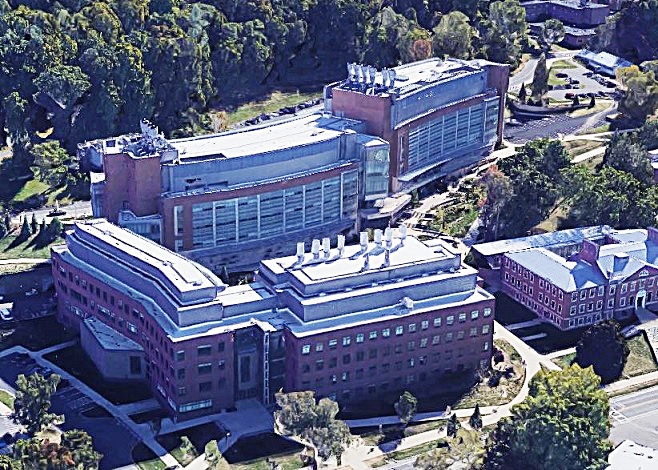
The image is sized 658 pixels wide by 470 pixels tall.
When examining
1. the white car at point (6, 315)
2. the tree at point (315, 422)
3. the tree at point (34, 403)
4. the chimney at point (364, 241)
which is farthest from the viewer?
the white car at point (6, 315)

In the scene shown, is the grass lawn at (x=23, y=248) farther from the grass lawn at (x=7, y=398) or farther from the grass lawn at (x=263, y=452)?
the grass lawn at (x=263, y=452)

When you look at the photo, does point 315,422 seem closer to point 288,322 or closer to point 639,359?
point 288,322

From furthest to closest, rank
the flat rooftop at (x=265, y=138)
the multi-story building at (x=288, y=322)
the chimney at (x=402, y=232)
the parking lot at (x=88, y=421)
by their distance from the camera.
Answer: the flat rooftop at (x=265, y=138), the chimney at (x=402, y=232), the multi-story building at (x=288, y=322), the parking lot at (x=88, y=421)

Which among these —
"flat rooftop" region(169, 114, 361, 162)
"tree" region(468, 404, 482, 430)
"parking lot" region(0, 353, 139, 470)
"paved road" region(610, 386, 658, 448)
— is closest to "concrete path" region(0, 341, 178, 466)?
"parking lot" region(0, 353, 139, 470)

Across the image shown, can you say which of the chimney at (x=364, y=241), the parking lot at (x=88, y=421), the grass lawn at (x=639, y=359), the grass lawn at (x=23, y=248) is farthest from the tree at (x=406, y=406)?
the grass lawn at (x=23, y=248)

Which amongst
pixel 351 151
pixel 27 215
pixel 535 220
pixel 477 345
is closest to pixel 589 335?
pixel 477 345

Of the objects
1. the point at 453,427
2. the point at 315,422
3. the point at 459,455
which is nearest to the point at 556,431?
the point at 459,455

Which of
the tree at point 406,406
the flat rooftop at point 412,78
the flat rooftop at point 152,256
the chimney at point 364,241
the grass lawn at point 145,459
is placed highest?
the flat rooftop at point 412,78
